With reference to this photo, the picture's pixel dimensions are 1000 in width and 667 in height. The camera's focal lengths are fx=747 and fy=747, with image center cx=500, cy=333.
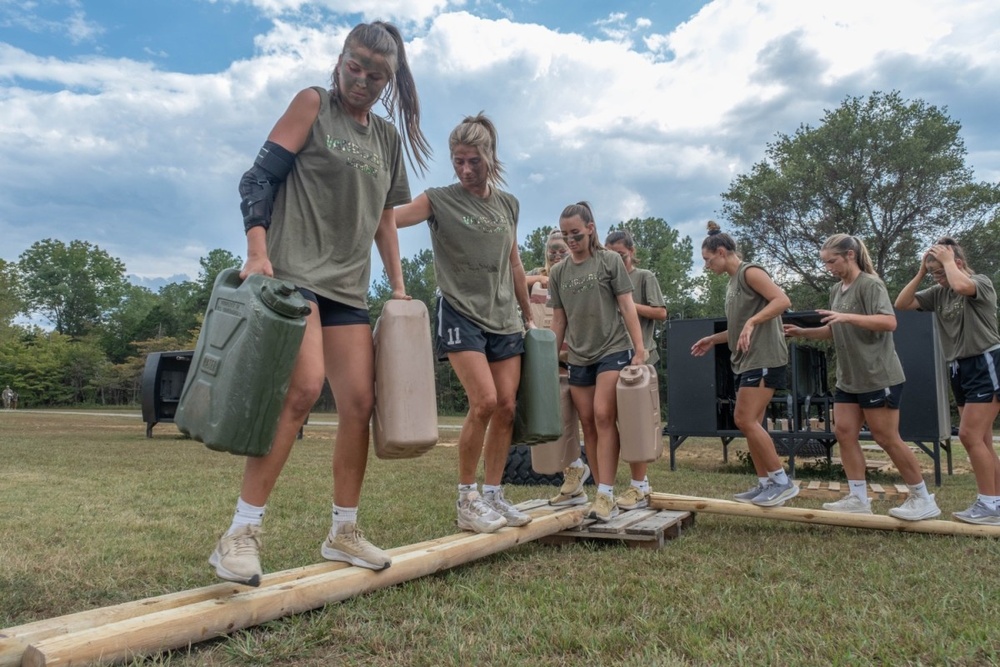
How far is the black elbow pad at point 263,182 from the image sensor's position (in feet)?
9.05

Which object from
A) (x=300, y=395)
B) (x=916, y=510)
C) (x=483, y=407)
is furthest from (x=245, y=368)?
(x=916, y=510)

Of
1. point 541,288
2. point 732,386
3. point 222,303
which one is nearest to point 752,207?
point 732,386

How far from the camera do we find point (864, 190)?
102ft

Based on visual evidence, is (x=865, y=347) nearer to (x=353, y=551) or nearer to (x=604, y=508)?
(x=604, y=508)

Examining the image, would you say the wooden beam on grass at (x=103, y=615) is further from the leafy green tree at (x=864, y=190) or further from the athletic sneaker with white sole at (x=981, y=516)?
the leafy green tree at (x=864, y=190)

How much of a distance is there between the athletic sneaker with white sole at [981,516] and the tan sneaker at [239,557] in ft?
13.8

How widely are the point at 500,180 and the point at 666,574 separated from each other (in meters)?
2.29

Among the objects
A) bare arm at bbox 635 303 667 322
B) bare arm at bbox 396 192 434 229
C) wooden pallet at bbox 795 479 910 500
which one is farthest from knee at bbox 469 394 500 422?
wooden pallet at bbox 795 479 910 500

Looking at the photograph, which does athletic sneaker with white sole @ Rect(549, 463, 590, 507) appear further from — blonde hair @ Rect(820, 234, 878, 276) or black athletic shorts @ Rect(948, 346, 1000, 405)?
black athletic shorts @ Rect(948, 346, 1000, 405)

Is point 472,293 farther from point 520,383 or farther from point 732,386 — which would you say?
point 732,386

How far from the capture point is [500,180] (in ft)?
14.0

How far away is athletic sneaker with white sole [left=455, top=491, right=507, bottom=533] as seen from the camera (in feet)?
12.5

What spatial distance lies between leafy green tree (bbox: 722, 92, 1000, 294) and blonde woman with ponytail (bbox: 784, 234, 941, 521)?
27279 millimetres

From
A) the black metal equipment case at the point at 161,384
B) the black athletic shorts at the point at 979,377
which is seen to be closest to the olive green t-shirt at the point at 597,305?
the black athletic shorts at the point at 979,377
